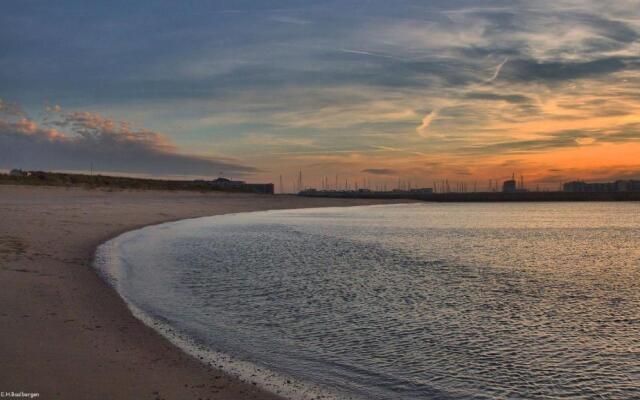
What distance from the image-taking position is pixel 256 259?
22.2 metres

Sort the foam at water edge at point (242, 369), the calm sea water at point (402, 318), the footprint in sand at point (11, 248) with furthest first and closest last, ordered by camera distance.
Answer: the footprint in sand at point (11, 248) < the calm sea water at point (402, 318) < the foam at water edge at point (242, 369)

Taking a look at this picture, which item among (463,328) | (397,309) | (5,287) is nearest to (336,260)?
(397,309)

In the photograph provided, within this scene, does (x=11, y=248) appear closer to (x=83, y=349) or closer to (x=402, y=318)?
(x=83, y=349)

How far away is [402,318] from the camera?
1177 centimetres

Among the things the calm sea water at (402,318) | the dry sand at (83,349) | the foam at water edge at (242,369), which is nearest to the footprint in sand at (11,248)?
the dry sand at (83,349)

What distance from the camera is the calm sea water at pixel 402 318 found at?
7.93 meters

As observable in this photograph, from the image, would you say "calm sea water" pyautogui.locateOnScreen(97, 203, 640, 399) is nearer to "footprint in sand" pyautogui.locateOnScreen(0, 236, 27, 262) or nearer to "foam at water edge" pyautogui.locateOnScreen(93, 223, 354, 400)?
"foam at water edge" pyautogui.locateOnScreen(93, 223, 354, 400)

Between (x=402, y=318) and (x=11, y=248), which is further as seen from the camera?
(x=11, y=248)

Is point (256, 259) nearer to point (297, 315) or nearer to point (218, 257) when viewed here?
point (218, 257)

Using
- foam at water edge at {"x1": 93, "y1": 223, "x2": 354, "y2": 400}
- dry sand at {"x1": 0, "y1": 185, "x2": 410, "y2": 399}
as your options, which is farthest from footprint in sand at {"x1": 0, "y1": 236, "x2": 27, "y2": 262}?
foam at water edge at {"x1": 93, "y1": 223, "x2": 354, "y2": 400}

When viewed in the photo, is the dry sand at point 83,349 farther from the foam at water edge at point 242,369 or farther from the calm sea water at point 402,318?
the calm sea water at point 402,318

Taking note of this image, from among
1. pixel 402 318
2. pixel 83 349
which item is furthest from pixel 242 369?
pixel 402 318

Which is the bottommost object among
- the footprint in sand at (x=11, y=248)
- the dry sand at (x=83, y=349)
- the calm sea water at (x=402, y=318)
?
the calm sea water at (x=402, y=318)

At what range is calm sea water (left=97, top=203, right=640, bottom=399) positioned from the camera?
793 cm
